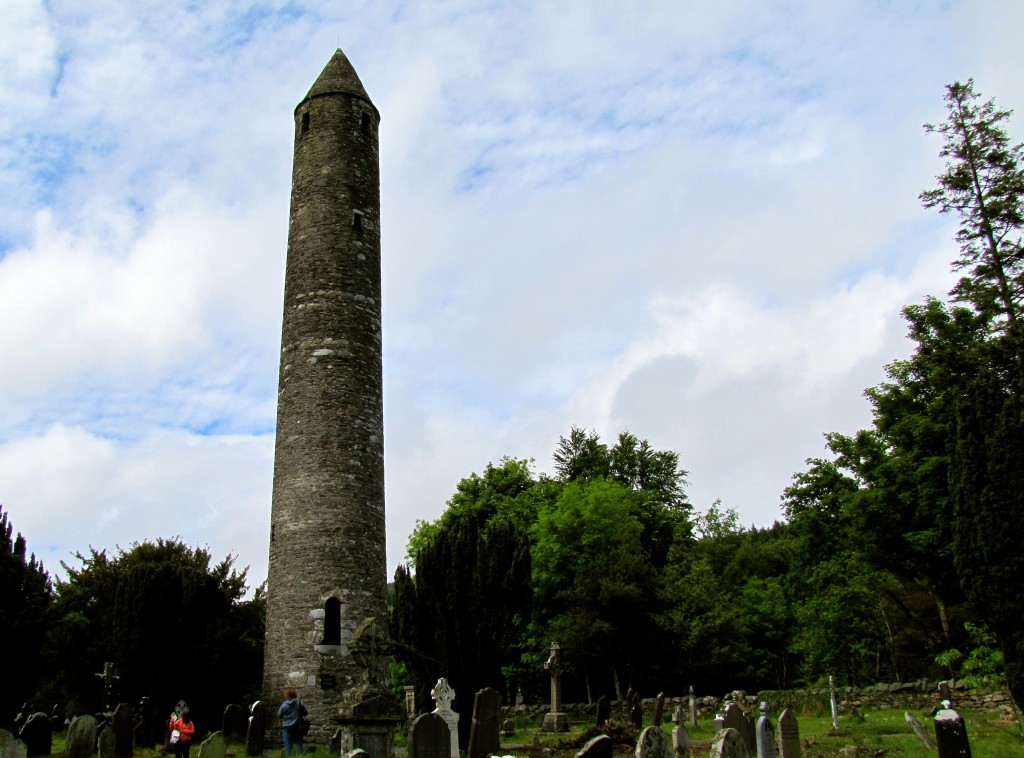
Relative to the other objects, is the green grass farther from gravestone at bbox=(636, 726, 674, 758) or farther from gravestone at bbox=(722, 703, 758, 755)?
gravestone at bbox=(636, 726, 674, 758)

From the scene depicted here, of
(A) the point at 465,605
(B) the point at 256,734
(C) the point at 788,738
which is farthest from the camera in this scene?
(A) the point at 465,605

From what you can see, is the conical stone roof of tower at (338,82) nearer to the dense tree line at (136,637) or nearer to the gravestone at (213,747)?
the dense tree line at (136,637)

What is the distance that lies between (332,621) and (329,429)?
12.7 feet

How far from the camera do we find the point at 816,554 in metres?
32.0

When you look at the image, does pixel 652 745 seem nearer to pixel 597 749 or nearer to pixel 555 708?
pixel 597 749

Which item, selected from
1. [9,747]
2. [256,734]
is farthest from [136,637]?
[9,747]

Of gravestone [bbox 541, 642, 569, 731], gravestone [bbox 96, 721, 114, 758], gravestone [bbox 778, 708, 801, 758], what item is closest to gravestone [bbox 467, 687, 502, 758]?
gravestone [bbox 778, 708, 801, 758]

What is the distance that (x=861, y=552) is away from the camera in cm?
2800

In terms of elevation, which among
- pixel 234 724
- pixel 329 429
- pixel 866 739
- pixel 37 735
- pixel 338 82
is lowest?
pixel 866 739

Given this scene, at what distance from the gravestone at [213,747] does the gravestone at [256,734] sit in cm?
287

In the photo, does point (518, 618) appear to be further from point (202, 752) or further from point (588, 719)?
point (202, 752)

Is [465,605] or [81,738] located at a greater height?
[465,605]

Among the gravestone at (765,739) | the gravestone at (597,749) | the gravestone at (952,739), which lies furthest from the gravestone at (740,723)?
the gravestone at (597,749)

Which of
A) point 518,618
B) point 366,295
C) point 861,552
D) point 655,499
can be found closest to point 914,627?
point 861,552
